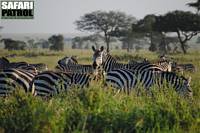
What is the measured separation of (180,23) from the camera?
42406 millimetres

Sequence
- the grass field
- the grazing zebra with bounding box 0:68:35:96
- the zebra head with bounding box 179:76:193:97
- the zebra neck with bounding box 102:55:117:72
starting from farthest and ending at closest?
1. the zebra neck with bounding box 102:55:117:72
2. the zebra head with bounding box 179:76:193:97
3. the grazing zebra with bounding box 0:68:35:96
4. the grass field

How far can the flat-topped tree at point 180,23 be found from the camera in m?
41.9

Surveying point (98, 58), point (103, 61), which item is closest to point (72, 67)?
point (103, 61)

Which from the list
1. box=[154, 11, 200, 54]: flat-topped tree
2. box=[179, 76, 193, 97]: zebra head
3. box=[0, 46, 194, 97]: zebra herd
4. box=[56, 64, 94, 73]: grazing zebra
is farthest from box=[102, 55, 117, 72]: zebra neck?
box=[154, 11, 200, 54]: flat-topped tree

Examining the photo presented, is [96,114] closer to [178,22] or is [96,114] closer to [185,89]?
[185,89]

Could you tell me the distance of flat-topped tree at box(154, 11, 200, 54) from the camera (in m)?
41.9

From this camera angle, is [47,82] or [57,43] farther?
[57,43]

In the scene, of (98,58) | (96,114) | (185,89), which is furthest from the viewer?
(98,58)

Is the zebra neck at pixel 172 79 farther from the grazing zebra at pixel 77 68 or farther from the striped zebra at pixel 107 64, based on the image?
the grazing zebra at pixel 77 68

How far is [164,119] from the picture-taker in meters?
5.75

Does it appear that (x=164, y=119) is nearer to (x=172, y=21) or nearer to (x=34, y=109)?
(x=34, y=109)

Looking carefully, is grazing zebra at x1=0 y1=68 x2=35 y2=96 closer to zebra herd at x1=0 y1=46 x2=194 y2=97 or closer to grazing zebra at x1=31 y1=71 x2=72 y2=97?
zebra herd at x1=0 y1=46 x2=194 y2=97

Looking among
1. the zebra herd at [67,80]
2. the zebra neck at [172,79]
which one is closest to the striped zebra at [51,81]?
the zebra herd at [67,80]

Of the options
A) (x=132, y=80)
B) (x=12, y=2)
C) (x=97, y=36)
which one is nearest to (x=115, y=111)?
(x=132, y=80)
